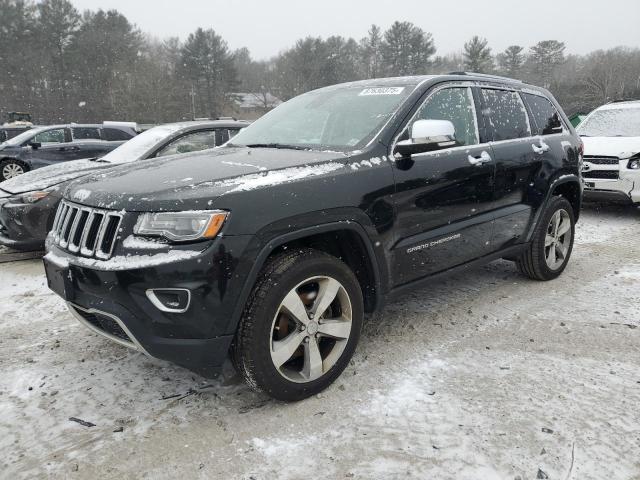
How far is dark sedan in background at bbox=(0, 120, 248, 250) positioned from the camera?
17.1 feet

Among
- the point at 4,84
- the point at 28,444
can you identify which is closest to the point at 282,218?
the point at 28,444

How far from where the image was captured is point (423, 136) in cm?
291

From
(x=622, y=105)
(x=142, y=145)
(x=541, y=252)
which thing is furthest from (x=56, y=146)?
(x=622, y=105)

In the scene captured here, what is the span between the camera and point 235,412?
2.62m

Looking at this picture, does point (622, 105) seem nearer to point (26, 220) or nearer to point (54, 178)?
point (54, 178)

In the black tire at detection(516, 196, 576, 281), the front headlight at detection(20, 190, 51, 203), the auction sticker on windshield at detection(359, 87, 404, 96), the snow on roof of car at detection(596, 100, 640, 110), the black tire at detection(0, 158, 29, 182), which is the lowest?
the black tire at detection(516, 196, 576, 281)

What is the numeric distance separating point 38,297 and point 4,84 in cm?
4526

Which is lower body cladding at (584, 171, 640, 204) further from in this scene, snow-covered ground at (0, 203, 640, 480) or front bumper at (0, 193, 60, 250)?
front bumper at (0, 193, 60, 250)

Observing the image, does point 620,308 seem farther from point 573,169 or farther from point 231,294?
point 231,294

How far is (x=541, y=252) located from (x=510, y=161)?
1.07m

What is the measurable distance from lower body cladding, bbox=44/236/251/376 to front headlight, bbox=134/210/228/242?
0.08 m

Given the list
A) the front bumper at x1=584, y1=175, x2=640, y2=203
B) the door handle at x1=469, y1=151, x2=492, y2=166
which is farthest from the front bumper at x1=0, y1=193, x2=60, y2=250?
the front bumper at x1=584, y1=175, x2=640, y2=203

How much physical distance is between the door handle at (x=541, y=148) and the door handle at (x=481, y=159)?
2.47ft

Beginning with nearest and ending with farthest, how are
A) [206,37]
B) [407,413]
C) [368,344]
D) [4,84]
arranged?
1. [407,413]
2. [368,344]
3. [4,84]
4. [206,37]
